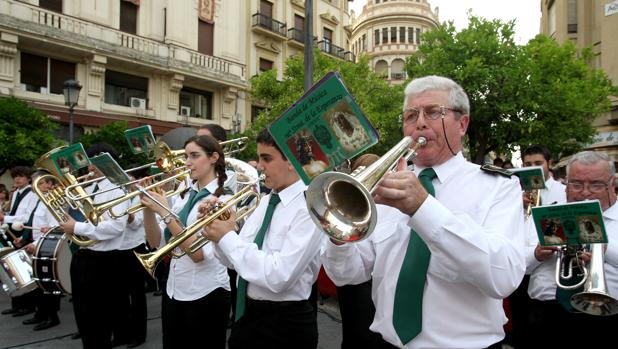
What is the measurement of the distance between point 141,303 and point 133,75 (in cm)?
1777

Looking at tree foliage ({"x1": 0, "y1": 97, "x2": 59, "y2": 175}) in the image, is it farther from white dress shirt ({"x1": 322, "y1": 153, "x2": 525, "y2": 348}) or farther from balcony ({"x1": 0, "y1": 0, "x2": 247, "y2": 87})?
white dress shirt ({"x1": 322, "y1": 153, "x2": 525, "y2": 348})

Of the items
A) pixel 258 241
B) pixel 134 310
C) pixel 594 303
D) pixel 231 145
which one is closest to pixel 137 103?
pixel 231 145

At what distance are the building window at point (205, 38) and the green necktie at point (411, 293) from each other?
2335 centimetres

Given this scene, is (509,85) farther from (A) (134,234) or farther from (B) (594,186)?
(A) (134,234)

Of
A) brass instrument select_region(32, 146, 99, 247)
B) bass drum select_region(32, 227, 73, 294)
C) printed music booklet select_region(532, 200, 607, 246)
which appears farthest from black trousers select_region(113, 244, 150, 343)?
printed music booklet select_region(532, 200, 607, 246)

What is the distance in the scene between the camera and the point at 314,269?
9.23ft

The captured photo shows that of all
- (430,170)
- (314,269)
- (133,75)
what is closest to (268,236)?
(314,269)

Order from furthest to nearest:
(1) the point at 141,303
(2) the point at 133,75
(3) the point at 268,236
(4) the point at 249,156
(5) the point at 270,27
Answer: (5) the point at 270,27 → (2) the point at 133,75 → (4) the point at 249,156 → (1) the point at 141,303 → (3) the point at 268,236

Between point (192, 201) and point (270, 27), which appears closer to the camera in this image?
point (192, 201)

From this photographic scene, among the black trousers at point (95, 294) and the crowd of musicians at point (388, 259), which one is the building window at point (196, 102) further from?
the black trousers at point (95, 294)

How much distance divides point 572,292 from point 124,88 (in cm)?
2105

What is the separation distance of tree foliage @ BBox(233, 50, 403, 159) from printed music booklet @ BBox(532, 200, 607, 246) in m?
16.0

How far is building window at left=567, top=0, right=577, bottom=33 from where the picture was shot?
77.7 feet

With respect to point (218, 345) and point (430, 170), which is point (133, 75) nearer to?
point (218, 345)
